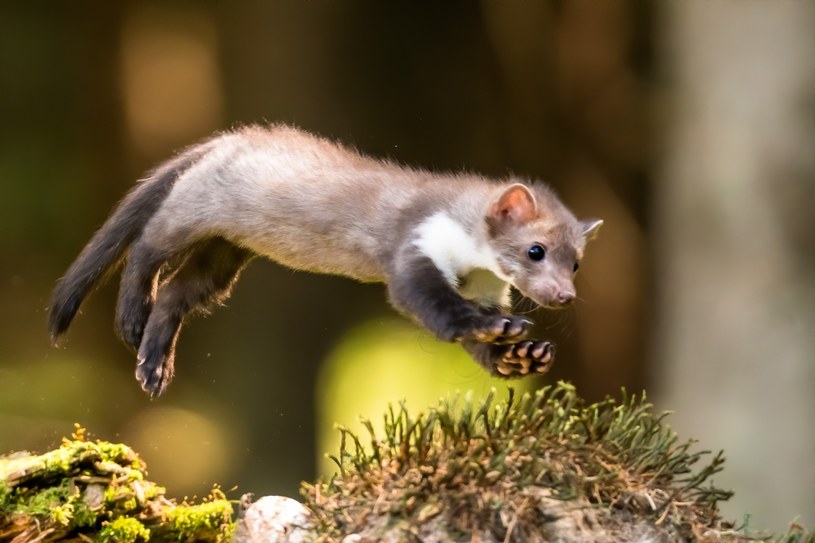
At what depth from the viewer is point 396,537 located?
2557mm

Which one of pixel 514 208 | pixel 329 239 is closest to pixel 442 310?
pixel 514 208

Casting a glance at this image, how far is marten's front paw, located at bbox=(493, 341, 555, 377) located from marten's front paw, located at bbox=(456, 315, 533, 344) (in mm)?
95

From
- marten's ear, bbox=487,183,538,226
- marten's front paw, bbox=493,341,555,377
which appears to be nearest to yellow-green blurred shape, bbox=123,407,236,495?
marten's front paw, bbox=493,341,555,377

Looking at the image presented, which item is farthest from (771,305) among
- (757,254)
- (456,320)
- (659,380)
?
(456,320)

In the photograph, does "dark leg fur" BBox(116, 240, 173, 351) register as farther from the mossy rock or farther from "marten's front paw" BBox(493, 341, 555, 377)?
"marten's front paw" BBox(493, 341, 555, 377)

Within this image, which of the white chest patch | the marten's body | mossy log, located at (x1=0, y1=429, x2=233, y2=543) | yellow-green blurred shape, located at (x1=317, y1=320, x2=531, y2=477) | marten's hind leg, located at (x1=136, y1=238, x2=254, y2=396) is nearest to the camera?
the marten's body

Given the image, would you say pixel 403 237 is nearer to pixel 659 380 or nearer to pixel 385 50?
pixel 385 50

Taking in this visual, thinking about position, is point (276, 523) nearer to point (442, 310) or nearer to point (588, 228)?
point (442, 310)

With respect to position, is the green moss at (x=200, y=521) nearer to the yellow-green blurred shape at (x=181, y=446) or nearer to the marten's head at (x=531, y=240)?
the yellow-green blurred shape at (x=181, y=446)

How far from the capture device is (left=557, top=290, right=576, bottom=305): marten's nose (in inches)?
111

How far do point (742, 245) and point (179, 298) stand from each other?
2854 mm

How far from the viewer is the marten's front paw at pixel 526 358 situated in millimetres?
2764

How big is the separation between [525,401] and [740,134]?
2355mm

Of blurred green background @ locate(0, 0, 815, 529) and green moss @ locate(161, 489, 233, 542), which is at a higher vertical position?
blurred green background @ locate(0, 0, 815, 529)
